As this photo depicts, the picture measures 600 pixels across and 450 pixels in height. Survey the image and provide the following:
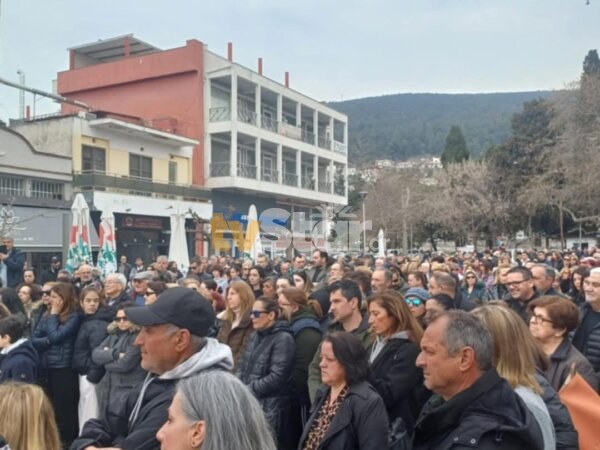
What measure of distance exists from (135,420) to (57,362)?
371cm

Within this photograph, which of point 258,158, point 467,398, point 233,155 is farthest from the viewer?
point 258,158

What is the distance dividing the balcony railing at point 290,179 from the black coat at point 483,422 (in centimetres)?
3315

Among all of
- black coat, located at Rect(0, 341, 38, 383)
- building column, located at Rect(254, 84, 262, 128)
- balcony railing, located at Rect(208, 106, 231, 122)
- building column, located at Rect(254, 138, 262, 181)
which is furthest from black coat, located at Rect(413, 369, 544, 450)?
building column, located at Rect(254, 84, 262, 128)

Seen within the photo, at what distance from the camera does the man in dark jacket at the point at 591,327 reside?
4262 mm

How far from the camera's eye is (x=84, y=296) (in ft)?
18.5

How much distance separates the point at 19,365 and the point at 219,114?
89.5ft

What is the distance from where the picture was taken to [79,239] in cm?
1273

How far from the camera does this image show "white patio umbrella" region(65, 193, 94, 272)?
40.8 feet

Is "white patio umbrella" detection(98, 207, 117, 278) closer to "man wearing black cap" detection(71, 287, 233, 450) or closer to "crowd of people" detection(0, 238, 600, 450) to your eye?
"crowd of people" detection(0, 238, 600, 450)

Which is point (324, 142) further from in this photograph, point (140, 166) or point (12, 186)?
point (12, 186)

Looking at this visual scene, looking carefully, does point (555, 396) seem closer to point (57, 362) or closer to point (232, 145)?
point (57, 362)

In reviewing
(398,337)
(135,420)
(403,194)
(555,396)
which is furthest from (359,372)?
(403,194)

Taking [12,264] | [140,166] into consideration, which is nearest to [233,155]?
[140,166]

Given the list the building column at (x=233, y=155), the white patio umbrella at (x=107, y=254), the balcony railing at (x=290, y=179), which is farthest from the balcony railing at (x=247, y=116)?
the white patio umbrella at (x=107, y=254)
